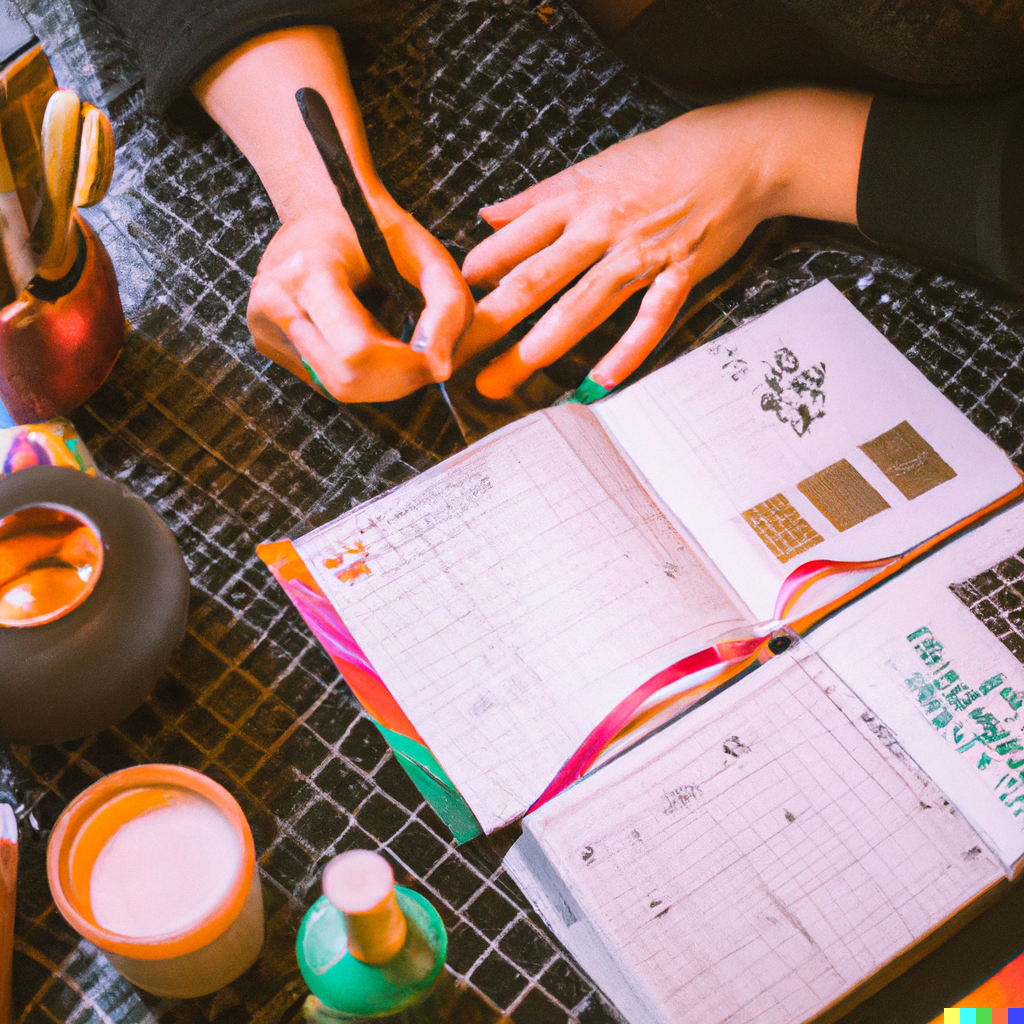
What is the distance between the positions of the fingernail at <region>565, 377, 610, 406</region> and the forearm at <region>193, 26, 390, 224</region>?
21cm

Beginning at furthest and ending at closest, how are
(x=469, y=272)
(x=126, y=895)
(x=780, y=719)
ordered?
(x=469, y=272) < (x=780, y=719) < (x=126, y=895)

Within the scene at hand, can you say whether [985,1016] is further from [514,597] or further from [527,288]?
[527,288]

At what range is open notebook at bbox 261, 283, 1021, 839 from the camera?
1.77ft

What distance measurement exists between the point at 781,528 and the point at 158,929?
1.51 ft

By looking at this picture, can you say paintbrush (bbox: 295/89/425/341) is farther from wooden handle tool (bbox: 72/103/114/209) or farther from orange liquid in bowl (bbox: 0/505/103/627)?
orange liquid in bowl (bbox: 0/505/103/627)

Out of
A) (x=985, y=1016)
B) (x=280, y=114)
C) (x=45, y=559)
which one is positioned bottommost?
(x=985, y=1016)

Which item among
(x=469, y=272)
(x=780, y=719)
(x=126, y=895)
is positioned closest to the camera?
(x=126, y=895)

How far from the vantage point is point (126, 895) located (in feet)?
1.45

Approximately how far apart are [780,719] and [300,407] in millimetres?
413

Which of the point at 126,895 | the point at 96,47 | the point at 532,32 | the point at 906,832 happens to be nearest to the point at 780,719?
the point at 906,832

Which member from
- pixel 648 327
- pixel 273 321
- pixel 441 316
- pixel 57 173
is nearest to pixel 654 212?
pixel 648 327

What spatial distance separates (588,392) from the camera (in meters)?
0.65

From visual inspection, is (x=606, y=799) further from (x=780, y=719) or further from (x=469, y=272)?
(x=469, y=272)

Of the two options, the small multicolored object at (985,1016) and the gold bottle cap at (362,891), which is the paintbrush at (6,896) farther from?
the small multicolored object at (985,1016)
